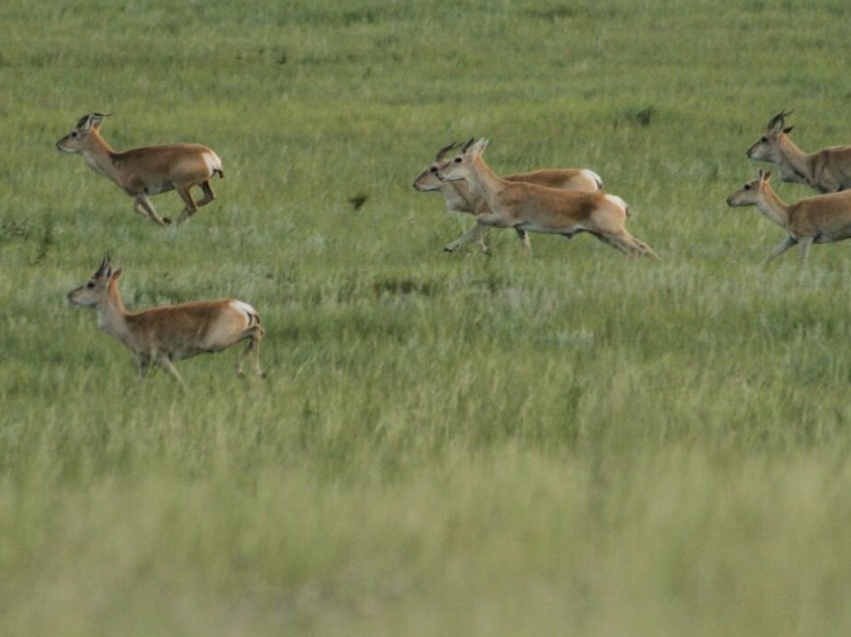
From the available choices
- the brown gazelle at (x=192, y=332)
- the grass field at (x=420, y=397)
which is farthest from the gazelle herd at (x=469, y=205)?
the grass field at (x=420, y=397)

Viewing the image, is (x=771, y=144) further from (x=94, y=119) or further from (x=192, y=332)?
(x=192, y=332)

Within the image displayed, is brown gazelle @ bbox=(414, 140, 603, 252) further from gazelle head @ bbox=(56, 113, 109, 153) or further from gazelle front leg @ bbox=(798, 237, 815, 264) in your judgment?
gazelle head @ bbox=(56, 113, 109, 153)

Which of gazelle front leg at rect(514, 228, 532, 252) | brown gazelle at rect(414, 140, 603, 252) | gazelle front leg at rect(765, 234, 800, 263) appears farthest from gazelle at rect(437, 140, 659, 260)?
gazelle front leg at rect(765, 234, 800, 263)

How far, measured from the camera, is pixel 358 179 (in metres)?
19.4

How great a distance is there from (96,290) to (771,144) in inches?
422

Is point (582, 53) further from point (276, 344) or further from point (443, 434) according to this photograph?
point (443, 434)

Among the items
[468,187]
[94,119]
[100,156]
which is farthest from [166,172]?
[468,187]

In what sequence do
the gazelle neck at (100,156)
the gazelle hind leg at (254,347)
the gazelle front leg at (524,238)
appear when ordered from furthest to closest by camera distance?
the gazelle neck at (100,156)
the gazelle front leg at (524,238)
the gazelle hind leg at (254,347)

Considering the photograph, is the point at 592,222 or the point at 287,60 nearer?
the point at 592,222

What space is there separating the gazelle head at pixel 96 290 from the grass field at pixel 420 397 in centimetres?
27

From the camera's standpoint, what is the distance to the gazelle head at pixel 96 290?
10672mm

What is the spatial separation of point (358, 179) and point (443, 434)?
458 inches

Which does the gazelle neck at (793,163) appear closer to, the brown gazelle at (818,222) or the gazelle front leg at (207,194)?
the brown gazelle at (818,222)

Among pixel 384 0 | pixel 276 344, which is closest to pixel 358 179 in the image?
pixel 276 344
